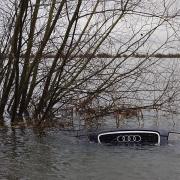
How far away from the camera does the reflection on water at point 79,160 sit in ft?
29.7

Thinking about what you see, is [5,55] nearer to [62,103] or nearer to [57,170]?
[62,103]

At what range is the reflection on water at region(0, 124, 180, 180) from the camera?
9055 mm

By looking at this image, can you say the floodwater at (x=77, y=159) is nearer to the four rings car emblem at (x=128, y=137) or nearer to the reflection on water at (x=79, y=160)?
the reflection on water at (x=79, y=160)

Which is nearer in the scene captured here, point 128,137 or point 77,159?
point 77,159

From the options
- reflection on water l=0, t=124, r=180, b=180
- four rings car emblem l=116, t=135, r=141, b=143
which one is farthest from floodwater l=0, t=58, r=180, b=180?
four rings car emblem l=116, t=135, r=141, b=143

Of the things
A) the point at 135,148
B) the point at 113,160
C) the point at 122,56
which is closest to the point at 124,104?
the point at 122,56

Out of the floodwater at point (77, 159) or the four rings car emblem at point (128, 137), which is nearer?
the floodwater at point (77, 159)

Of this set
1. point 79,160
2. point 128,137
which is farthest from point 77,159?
point 128,137

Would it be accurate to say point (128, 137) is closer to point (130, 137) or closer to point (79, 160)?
point (130, 137)

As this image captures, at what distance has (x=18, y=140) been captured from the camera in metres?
12.0

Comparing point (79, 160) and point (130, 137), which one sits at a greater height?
point (130, 137)

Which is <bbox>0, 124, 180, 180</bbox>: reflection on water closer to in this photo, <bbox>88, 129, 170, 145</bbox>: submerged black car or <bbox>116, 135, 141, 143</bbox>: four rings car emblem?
<bbox>88, 129, 170, 145</bbox>: submerged black car

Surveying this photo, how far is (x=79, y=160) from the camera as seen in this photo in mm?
10062

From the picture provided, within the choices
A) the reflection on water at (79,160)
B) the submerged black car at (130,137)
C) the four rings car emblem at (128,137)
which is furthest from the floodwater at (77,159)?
the four rings car emblem at (128,137)
